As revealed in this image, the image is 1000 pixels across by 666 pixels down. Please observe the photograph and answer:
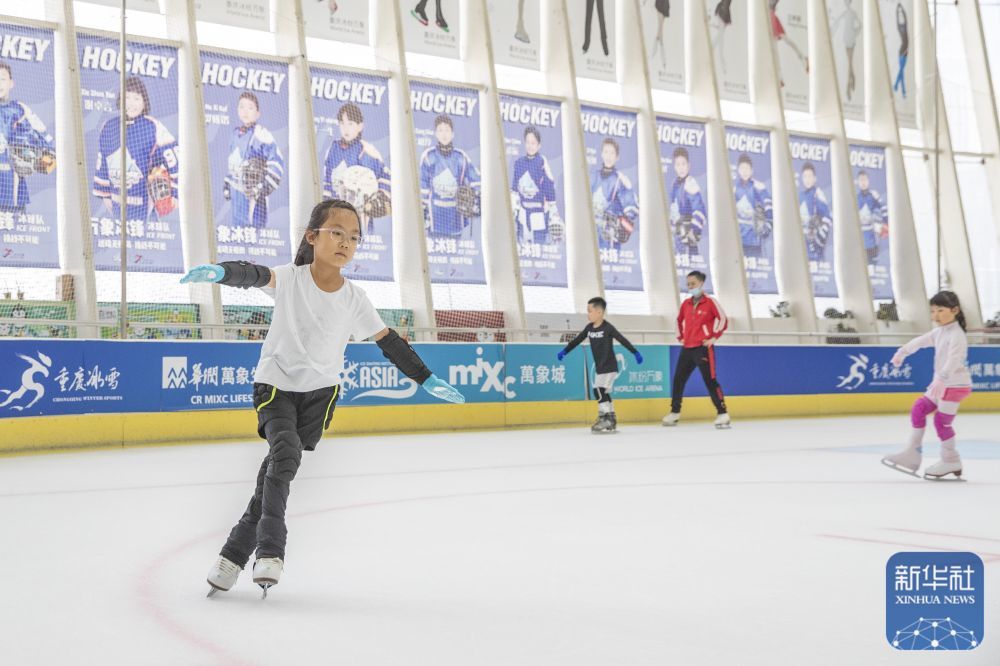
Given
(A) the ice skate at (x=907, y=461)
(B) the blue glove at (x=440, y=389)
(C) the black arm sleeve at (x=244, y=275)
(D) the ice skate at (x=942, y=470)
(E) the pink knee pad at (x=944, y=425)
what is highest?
(C) the black arm sleeve at (x=244, y=275)

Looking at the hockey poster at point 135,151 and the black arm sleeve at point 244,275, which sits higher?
the hockey poster at point 135,151

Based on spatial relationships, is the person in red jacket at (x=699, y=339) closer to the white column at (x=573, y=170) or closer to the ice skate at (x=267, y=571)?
the white column at (x=573, y=170)

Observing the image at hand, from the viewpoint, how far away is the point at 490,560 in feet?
14.0

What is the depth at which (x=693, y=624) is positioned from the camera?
3.10m

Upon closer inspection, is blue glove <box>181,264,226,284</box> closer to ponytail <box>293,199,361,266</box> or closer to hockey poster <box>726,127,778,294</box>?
ponytail <box>293,199,361,266</box>

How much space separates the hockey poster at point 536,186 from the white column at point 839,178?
20.5ft

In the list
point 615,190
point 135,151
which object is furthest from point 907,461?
point 615,190

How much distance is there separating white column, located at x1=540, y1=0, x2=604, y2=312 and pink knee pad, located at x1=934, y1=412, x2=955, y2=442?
10248 mm

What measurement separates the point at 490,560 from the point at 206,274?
159cm

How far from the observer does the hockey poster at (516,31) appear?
700 inches

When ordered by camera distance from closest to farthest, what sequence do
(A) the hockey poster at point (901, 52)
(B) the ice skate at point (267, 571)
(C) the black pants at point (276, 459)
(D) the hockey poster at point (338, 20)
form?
1. (B) the ice skate at point (267, 571)
2. (C) the black pants at point (276, 459)
3. (D) the hockey poster at point (338, 20)
4. (A) the hockey poster at point (901, 52)

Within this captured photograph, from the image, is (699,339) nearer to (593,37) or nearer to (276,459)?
(593,37)

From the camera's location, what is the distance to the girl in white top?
712cm

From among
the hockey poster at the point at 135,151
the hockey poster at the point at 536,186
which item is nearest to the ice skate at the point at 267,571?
the hockey poster at the point at 135,151
